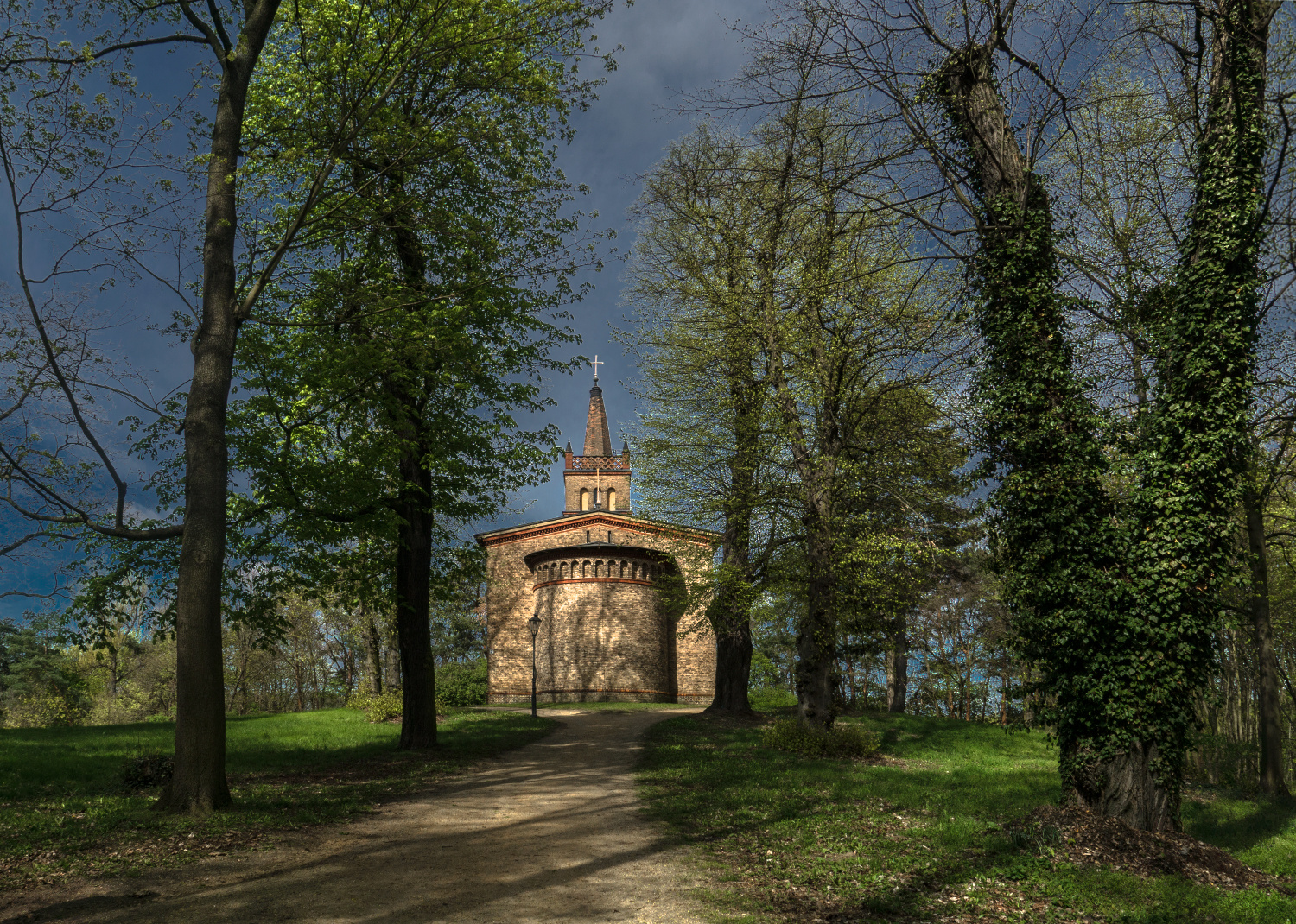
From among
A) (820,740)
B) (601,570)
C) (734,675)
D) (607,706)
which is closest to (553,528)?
A: (601,570)

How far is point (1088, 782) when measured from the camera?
312 inches

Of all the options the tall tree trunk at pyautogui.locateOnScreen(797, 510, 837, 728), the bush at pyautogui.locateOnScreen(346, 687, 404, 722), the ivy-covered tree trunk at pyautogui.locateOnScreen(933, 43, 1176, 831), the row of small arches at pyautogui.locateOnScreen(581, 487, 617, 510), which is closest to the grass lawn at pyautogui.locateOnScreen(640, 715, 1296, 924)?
the ivy-covered tree trunk at pyautogui.locateOnScreen(933, 43, 1176, 831)

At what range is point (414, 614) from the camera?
14.5 metres

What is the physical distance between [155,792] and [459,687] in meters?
21.6

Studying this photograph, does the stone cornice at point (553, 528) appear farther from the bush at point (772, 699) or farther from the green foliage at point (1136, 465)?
the green foliage at point (1136, 465)

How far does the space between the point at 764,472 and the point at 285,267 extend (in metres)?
11.9

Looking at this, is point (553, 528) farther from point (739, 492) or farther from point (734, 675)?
point (739, 492)

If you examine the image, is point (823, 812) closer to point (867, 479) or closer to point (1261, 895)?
point (1261, 895)

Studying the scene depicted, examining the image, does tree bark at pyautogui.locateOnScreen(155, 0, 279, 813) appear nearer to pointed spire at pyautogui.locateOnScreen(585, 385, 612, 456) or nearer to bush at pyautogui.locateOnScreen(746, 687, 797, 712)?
bush at pyautogui.locateOnScreen(746, 687, 797, 712)

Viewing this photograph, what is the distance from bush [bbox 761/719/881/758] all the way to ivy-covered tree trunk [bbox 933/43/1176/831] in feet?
24.4

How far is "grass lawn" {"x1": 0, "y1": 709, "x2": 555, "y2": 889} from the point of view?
678 centimetres

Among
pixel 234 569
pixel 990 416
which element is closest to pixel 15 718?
pixel 234 569

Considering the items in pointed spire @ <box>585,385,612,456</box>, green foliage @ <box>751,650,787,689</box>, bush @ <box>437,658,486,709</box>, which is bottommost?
green foliage @ <box>751,650,787,689</box>

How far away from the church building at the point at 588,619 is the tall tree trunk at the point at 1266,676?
2047 cm
